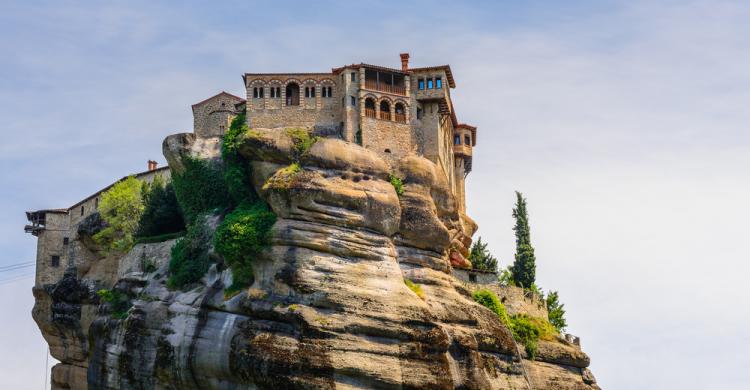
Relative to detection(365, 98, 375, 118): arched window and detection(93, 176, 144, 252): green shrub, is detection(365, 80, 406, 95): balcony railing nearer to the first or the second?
detection(365, 98, 375, 118): arched window

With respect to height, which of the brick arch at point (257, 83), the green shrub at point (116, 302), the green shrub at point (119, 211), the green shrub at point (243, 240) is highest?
the brick arch at point (257, 83)

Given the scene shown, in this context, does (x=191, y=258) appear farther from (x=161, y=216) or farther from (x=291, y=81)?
(x=291, y=81)

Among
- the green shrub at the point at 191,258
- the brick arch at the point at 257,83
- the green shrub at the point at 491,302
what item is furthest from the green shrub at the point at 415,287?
the brick arch at the point at 257,83

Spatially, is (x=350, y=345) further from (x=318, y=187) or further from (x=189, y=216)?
(x=189, y=216)

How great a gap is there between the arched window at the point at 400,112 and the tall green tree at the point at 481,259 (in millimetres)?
10860

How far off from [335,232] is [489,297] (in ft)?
38.4

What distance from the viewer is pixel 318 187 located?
218ft

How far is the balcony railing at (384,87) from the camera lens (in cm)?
7344

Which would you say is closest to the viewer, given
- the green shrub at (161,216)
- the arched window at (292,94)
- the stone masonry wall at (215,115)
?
the arched window at (292,94)

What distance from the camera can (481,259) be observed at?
262 feet

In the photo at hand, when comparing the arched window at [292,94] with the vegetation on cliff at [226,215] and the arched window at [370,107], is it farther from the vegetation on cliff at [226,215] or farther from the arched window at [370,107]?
the arched window at [370,107]

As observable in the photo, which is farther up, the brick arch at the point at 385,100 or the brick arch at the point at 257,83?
the brick arch at the point at 257,83

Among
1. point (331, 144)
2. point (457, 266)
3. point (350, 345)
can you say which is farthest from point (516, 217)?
point (350, 345)

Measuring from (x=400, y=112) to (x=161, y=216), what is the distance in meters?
16.4
